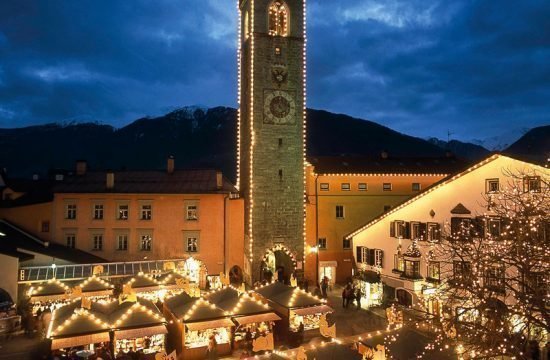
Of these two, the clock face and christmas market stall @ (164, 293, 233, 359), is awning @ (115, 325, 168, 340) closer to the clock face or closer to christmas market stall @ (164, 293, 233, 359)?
christmas market stall @ (164, 293, 233, 359)

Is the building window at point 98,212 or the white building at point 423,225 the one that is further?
the building window at point 98,212

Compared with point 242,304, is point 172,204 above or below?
above

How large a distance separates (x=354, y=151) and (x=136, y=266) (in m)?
152

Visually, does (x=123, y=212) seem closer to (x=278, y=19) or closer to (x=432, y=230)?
(x=278, y=19)

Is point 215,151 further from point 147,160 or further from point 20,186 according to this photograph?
point 20,186

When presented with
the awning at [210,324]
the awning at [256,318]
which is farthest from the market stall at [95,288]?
the awning at [256,318]

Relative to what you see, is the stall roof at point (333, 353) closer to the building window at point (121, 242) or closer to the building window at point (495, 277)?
the building window at point (495, 277)

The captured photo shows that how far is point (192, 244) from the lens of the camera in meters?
35.1

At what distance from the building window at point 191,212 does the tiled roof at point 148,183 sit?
1176 mm

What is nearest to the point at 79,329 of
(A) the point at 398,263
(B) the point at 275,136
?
(A) the point at 398,263

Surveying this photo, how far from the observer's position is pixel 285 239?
34.2 m

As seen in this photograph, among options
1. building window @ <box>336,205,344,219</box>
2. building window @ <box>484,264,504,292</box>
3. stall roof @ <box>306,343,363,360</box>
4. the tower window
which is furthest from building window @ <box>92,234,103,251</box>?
building window @ <box>484,264,504,292</box>

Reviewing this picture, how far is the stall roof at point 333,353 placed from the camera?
14469mm

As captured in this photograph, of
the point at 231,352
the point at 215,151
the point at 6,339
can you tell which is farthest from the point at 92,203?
the point at 215,151
